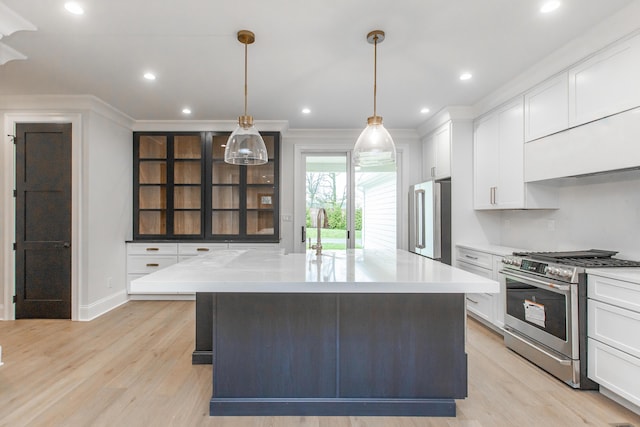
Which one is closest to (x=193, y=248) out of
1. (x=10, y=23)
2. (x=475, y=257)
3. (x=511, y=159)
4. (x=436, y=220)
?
(x=10, y=23)

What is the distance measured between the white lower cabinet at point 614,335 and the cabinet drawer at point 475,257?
1.15m

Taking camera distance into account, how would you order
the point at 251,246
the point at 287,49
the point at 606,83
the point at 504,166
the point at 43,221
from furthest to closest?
the point at 251,246
the point at 43,221
the point at 504,166
the point at 287,49
the point at 606,83

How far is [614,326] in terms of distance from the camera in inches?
80.9

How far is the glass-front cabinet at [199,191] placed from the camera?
A: 15.4 ft

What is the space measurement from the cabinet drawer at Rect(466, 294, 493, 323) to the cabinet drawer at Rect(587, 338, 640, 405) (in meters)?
1.15

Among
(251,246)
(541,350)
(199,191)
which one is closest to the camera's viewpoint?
(541,350)

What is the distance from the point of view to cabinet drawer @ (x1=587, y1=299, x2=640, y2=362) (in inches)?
76.0

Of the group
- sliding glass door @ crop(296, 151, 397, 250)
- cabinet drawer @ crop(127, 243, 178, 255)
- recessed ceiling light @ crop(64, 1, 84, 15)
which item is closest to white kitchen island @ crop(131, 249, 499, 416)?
recessed ceiling light @ crop(64, 1, 84, 15)

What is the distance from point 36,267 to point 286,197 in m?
3.11

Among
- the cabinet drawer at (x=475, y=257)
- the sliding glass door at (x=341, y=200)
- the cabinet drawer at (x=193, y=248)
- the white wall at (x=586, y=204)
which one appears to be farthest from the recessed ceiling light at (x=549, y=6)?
the cabinet drawer at (x=193, y=248)

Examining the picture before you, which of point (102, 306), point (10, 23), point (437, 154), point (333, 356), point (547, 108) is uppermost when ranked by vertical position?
point (10, 23)

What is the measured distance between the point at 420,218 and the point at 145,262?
3790 millimetres

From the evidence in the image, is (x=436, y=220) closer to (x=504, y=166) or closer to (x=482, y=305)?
(x=504, y=166)

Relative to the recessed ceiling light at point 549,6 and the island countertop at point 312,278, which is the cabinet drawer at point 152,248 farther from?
the recessed ceiling light at point 549,6
